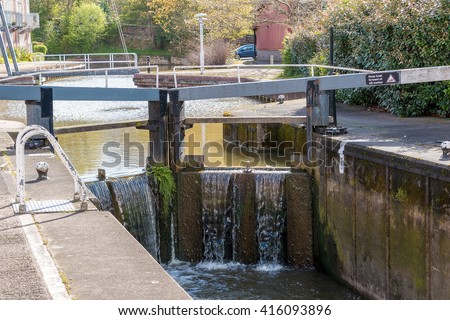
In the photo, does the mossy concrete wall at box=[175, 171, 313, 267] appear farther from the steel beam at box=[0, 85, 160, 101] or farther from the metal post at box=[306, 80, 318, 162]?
the steel beam at box=[0, 85, 160, 101]

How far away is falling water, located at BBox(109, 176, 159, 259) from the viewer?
16.1 m

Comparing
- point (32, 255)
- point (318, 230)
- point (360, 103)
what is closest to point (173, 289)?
point (32, 255)

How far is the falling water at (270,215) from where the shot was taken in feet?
53.7

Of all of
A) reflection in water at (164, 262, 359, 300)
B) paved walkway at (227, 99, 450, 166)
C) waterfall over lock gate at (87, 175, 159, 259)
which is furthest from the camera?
waterfall over lock gate at (87, 175, 159, 259)

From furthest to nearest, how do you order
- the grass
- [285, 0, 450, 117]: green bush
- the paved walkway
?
1. the grass
2. [285, 0, 450, 117]: green bush
3. the paved walkway

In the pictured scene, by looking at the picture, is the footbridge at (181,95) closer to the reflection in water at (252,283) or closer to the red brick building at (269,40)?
the reflection in water at (252,283)

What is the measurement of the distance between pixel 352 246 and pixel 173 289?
770 centimetres

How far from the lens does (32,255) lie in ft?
28.1

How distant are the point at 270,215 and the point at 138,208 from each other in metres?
2.56

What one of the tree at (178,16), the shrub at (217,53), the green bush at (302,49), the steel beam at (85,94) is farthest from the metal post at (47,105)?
the tree at (178,16)

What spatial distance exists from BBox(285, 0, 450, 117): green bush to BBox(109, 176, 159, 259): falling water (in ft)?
21.4

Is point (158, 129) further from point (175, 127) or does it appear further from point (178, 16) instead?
point (178, 16)

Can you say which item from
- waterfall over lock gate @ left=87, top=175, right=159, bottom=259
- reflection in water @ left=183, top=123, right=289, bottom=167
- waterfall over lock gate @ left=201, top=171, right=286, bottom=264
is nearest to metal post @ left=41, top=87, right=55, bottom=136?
waterfall over lock gate @ left=87, top=175, right=159, bottom=259
